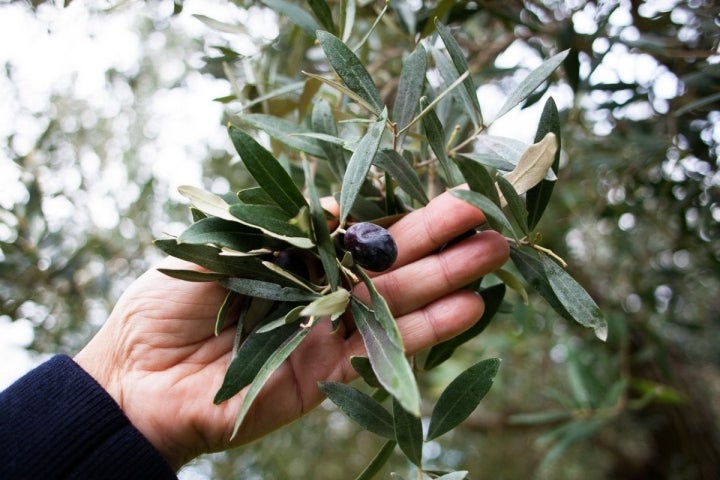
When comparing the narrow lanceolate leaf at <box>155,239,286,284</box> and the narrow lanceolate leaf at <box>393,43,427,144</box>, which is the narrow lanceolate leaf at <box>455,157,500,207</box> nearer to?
the narrow lanceolate leaf at <box>393,43,427,144</box>

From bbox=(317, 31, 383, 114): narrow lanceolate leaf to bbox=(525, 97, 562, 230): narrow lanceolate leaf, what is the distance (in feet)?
0.70

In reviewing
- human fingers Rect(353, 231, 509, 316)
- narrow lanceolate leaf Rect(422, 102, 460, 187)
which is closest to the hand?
human fingers Rect(353, 231, 509, 316)

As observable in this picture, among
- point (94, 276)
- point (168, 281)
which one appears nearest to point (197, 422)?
point (168, 281)

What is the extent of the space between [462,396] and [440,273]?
178 mm

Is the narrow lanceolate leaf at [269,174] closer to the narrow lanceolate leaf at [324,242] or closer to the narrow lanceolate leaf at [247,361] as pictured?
the narrow lanceolate leaf at [324,242]

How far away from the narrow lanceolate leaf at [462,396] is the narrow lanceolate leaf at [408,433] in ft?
0.16

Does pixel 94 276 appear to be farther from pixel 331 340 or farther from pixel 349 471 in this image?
pixel 349 471

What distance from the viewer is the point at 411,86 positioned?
821mm

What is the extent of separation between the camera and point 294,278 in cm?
76

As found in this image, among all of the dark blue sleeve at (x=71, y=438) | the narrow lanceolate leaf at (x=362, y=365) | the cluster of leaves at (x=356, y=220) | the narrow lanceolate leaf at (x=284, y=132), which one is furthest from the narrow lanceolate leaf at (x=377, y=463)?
the narrow lanceolate leaf at (x=284, y=132)

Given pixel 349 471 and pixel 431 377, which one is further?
pixel 349 471

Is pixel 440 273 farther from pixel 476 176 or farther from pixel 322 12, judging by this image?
pixel 322 12

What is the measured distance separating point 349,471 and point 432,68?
2.14 metres

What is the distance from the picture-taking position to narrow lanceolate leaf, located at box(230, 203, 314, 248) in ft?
2.27
